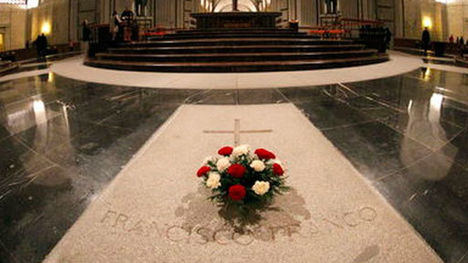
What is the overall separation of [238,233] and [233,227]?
0.05 meters

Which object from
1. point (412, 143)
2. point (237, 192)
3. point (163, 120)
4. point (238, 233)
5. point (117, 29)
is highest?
point (117, 29)

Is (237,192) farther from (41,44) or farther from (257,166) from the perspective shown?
(41,44)

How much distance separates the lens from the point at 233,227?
133 centimetres

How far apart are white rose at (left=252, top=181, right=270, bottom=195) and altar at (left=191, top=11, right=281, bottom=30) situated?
12.0 meters

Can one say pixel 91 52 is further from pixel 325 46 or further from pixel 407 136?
pixel 407 136

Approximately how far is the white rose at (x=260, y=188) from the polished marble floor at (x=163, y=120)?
28.7 inches

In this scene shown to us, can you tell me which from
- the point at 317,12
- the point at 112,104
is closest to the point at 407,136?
the point at 112,104

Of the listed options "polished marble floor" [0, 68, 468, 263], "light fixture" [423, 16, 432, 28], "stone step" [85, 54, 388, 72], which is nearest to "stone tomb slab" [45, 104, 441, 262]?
"polished marble floor" [0, 68, 468, 263]

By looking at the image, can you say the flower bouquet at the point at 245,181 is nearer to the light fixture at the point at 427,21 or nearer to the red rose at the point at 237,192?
the red rose at the point at 237,192

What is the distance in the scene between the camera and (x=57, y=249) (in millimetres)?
1236

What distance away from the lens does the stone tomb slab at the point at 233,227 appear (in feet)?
3.88

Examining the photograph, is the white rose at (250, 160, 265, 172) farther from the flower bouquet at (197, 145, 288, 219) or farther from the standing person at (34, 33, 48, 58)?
the standing person at (34, 33, 48, 58)

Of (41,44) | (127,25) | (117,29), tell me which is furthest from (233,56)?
(41,44)

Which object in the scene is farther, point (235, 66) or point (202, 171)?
point (235, 66)
